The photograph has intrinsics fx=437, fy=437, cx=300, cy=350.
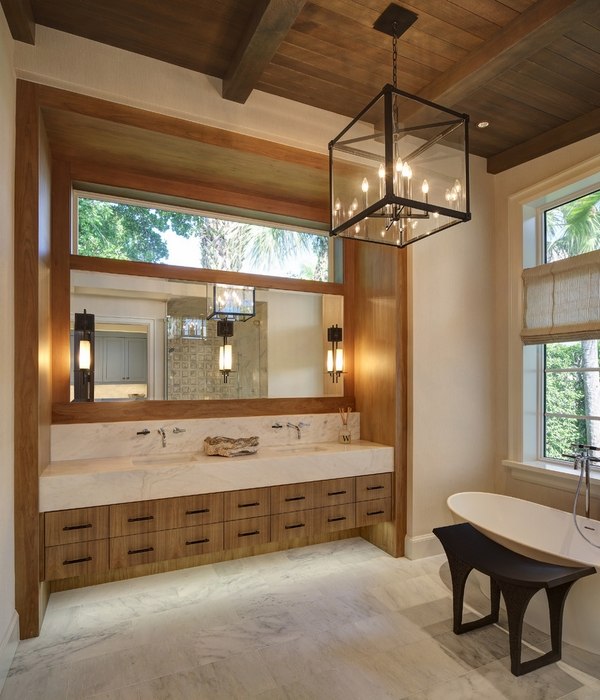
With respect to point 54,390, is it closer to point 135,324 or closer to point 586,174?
point 135,324

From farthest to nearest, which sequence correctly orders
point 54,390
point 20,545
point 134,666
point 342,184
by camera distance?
1. point 54,390
2. point 20,545
3. point 134,666
4. point 342,184

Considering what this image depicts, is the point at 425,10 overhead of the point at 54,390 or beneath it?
overhead

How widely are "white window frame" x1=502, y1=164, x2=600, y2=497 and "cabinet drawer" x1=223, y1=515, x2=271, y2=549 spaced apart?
2.11 meters

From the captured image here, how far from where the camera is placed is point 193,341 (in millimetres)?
3521

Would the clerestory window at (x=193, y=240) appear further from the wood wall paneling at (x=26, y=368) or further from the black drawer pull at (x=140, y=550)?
the black drawer pull at (x=140, y=550)

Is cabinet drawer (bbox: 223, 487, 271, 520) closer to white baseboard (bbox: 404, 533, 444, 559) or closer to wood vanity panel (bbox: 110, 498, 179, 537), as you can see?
wood vanity panel (bbox: 110, 498, 179, 537)

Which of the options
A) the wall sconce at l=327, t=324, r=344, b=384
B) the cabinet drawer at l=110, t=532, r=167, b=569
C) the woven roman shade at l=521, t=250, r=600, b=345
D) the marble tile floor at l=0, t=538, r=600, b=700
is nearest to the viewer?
the marble tile floor at l=0, t=538, r=600, b=700

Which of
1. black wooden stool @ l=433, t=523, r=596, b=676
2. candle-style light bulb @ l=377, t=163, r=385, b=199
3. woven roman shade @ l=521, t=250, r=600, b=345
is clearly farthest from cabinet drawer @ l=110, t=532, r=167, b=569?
woven roman shade @ l=521, t=250, r=600, b=345

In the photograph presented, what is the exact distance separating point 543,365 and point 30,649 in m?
4.01

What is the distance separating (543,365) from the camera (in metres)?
3.67

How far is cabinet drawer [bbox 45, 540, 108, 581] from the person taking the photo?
99.7 inches

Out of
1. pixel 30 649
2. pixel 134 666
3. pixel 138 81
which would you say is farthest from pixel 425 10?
pixel 30 649

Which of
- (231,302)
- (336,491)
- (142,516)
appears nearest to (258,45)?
(231,302)

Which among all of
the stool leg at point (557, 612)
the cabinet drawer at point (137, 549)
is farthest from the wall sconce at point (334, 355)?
the stool leg at point (557, 612)
